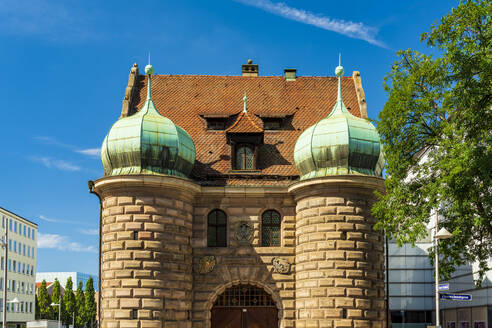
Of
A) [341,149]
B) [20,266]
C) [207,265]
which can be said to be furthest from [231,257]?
[20,266]

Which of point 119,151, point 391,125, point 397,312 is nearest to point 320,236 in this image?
point 391,125

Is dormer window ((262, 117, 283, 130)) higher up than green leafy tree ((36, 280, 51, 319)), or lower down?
higher up

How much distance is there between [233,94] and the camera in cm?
3712

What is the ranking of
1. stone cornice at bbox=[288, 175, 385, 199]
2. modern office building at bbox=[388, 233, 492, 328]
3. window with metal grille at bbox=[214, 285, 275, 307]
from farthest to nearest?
modern office building at bbox=[388, 233, 492, 328] → window with metal grille at bbox=[214, 285, 275, 307] → stone cornice at bbox=[288, 175, 385, 199]

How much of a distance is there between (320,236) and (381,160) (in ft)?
14.2

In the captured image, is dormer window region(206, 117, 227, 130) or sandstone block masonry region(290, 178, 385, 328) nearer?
sandstone block masonry region(290, 178, 385, 328)

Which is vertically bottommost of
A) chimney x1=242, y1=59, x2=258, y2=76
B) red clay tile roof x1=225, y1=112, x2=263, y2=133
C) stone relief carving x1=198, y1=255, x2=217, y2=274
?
stone relief carving x1=198, y1=255, x2=217, y2=274

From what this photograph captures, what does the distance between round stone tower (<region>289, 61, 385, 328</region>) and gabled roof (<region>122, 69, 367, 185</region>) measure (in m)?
2.31

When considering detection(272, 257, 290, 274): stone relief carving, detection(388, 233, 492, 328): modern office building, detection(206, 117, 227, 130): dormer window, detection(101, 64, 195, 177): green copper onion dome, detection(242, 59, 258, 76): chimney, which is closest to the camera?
detection(101, 64, 195, 177): green copper onion dome

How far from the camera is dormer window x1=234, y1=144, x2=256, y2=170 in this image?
108 feet

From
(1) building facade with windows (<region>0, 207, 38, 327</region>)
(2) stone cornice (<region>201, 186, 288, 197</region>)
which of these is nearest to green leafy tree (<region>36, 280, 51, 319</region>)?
(1) building facade with windows (<region>0, 207, 38, 327</region>)

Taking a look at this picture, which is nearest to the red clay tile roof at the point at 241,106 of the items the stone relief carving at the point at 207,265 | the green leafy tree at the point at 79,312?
the stone relief carving at the point at 207,265

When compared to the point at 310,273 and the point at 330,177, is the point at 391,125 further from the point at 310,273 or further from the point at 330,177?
the point at 310,273

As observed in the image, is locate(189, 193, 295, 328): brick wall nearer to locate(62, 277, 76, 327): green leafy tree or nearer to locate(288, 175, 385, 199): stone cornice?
locate(288, 175, 385, 199): stone cornice
